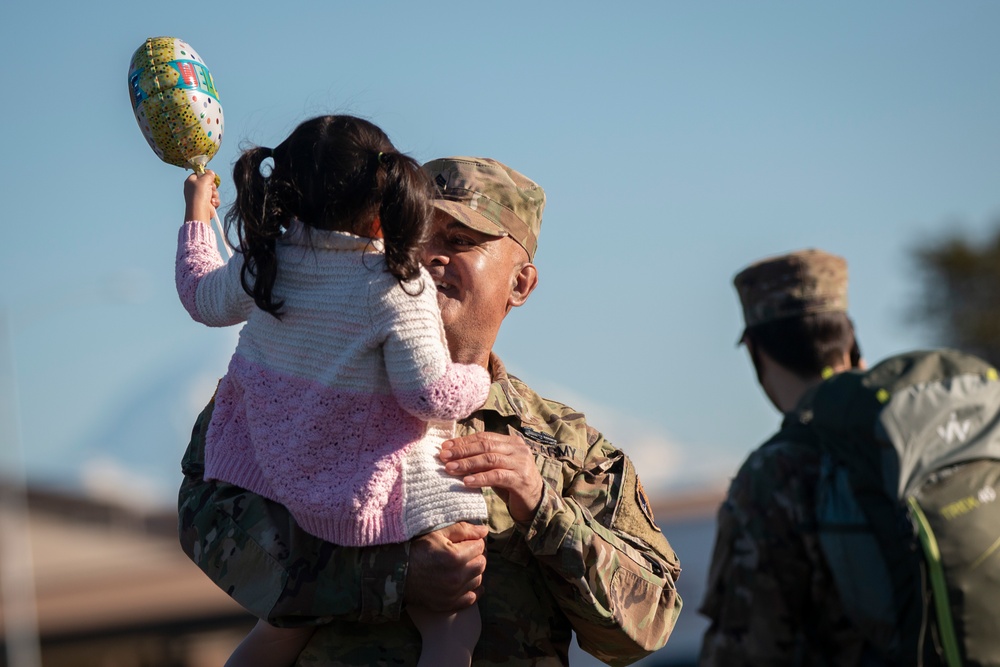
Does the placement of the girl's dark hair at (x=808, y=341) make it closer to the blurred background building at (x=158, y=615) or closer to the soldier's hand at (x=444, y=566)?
the soldier's hand at (x=444, y=566)

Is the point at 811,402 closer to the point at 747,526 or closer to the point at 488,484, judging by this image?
the point at 747,526

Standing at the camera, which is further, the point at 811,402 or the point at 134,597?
the point at 134,597

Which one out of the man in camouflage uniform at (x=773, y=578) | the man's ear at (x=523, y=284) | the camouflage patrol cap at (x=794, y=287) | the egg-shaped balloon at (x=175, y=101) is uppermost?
the egg-shaped balloon at (x=175, y=101)

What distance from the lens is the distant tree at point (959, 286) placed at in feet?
126

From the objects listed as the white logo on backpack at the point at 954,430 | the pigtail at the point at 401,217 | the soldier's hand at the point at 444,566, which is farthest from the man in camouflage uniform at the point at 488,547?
the white logo on backpack at the point at 954,430

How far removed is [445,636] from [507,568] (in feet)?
1.00

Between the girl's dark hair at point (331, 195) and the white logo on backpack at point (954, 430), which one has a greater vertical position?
the girl's dark hair at point (331, 195)

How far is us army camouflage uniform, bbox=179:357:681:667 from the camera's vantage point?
9.32 ft

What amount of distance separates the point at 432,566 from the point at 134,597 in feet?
67.1

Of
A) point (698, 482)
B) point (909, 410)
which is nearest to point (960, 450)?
point (909, 410)

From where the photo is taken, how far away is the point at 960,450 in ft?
11.9

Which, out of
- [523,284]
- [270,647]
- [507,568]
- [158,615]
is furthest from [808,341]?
[158,615]

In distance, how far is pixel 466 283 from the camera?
11.3 feet

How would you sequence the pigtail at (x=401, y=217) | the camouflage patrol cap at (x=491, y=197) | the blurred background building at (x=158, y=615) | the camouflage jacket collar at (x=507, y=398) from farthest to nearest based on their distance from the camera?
1. the blurred background building at (x=158, y=615)
2. the camouflage patrol cap at (x=491, y=197)
3. the camouflage jacket collar at (x=507, y=398)
4. the pigtail at (x=401, y=217)
